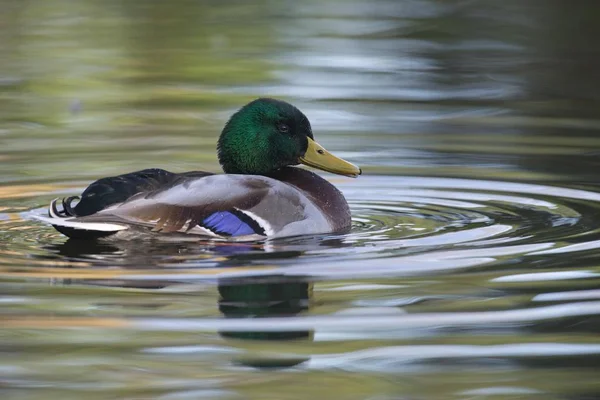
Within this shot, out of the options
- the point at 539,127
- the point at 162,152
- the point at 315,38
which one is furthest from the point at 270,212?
the point at 315,38

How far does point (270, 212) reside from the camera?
8227 millimetres

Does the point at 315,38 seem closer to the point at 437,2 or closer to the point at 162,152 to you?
the point at 437,2

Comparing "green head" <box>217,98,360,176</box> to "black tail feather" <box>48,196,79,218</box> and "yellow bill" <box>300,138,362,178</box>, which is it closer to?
"yellow bill" <box>300,138,362,178</box>

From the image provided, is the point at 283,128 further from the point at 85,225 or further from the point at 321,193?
the point at 85,225

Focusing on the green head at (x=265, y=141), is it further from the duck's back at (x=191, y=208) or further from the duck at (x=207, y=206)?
the duck's back at (x=191, y=208)

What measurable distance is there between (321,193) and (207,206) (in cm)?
91

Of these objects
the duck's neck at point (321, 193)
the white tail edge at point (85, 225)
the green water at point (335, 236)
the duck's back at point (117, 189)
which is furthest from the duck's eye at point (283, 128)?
the white tail edge at point (85, 225)

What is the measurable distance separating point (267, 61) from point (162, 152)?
5021mm

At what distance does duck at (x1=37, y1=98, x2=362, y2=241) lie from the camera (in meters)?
7.93

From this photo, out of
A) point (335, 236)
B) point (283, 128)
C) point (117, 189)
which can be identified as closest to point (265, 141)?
point (283, 128)

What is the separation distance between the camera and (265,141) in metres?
8.92

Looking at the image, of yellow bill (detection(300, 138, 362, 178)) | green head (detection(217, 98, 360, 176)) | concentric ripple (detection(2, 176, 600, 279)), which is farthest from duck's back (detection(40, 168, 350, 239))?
yellow bill (detection(300, 138, 362, 178))

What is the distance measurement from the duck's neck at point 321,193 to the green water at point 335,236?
0.13 meters

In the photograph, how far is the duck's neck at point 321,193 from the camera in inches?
339
